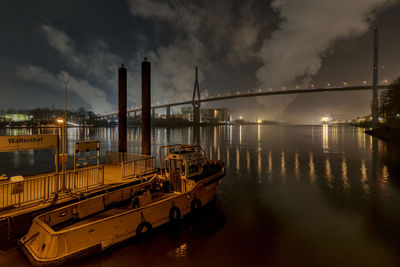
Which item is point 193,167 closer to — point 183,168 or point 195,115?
point 183,168

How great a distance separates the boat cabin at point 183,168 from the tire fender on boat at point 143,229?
2.41m

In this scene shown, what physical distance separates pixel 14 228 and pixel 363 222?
12.2 m

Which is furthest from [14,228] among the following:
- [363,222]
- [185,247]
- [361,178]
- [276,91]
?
[276,91]

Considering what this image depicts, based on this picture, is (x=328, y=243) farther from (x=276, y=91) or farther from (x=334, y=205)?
(x=276, y=91)

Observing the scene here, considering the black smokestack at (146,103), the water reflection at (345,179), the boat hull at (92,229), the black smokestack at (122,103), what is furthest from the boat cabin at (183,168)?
the water reflection at (345,179)

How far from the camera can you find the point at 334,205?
35.5 ft

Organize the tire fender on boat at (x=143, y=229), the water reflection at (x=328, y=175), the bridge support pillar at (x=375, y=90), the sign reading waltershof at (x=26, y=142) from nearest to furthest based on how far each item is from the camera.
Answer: the sign reading waltershof at (x=26, y=142), the tire fender on boat at (x=143, y=229), the water reflection at (x=328, y=175), the bridge support pillar at (x=375, y=90)

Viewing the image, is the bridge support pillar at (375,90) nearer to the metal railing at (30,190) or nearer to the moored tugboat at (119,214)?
the moored tugboat at (119,214)

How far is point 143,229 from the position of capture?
7.27 meters

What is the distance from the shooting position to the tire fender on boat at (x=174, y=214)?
823 cm

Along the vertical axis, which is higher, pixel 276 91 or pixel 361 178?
pixel 276 91

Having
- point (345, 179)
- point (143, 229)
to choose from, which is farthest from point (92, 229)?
point (345, 179)

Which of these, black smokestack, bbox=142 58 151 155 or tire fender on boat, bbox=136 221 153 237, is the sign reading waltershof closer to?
tire fender on boat, bbox=136 221 153 237

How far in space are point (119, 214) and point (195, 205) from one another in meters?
3.49
